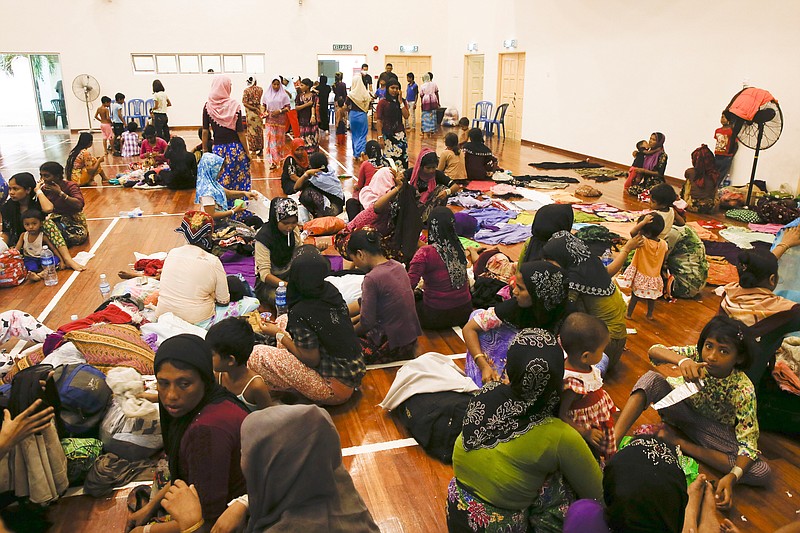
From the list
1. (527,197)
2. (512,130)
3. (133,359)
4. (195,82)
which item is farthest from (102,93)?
(133,359)

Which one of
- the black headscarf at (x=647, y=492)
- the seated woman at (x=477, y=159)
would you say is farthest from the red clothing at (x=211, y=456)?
the seated woman at (x=477, y=159)

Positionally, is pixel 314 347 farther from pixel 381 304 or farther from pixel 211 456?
pixel 211 456

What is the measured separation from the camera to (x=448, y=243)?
13.3ft

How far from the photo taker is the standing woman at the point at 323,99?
13.8 meters

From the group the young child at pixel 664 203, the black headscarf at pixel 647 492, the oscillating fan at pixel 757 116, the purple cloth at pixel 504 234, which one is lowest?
the purple cloth at pixel 504 234

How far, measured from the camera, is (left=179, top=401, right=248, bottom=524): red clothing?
200 cm

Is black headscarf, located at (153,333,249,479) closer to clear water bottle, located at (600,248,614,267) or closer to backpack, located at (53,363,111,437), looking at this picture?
backpack, located at (53,363,111,437)

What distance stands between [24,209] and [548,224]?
4359mm

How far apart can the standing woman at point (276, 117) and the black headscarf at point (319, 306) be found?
7.70 metres

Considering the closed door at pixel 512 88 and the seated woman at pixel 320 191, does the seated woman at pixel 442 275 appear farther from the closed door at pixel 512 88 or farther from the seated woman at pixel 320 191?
the closed door at pixel 512 88

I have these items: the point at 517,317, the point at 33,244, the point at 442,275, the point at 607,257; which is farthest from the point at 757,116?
the point at 33,244

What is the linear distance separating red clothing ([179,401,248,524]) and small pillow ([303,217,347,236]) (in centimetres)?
435

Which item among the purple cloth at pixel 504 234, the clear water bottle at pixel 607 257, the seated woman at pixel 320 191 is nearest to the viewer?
the clear water bottle at pixel 607 257

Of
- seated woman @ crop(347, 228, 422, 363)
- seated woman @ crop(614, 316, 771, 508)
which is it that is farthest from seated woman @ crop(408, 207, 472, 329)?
seated woman @ crop(614, 316, 771, 508)
